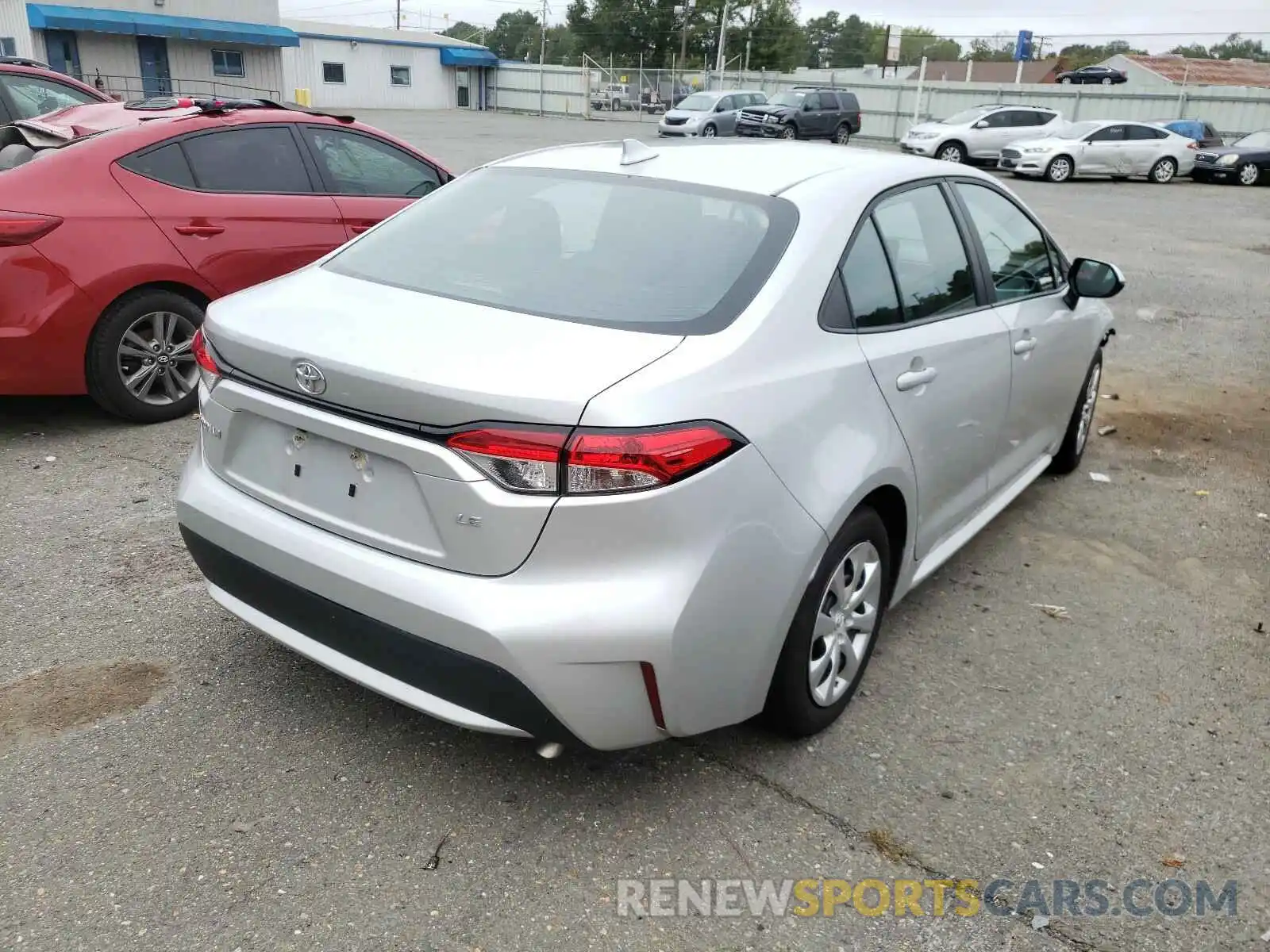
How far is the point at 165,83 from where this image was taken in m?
38.2

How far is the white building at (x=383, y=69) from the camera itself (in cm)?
4870

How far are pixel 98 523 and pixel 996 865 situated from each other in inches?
145

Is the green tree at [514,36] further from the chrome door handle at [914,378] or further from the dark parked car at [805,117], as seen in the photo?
the chrome door handle at [914,378]

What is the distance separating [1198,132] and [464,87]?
3739 cm

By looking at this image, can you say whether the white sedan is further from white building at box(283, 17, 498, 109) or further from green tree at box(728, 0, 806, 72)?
green tree at box(728, 0, 806, 72)

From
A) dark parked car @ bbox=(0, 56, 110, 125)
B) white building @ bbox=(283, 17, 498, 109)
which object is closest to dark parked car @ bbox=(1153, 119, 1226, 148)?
dark parked car @ bbox=(0, 56, 110, 125)

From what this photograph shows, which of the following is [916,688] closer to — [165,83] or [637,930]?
[637,930]

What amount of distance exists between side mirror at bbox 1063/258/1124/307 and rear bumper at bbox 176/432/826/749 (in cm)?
254

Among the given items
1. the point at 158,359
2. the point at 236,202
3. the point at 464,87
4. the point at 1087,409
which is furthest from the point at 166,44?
the point at 1087,409

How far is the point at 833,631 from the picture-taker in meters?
3.04

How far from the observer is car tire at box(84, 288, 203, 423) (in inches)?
207

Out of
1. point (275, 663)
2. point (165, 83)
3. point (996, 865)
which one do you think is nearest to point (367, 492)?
point (275, 663)

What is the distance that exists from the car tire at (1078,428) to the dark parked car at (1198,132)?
25.8 m

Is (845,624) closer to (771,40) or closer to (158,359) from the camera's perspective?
(158,359)
